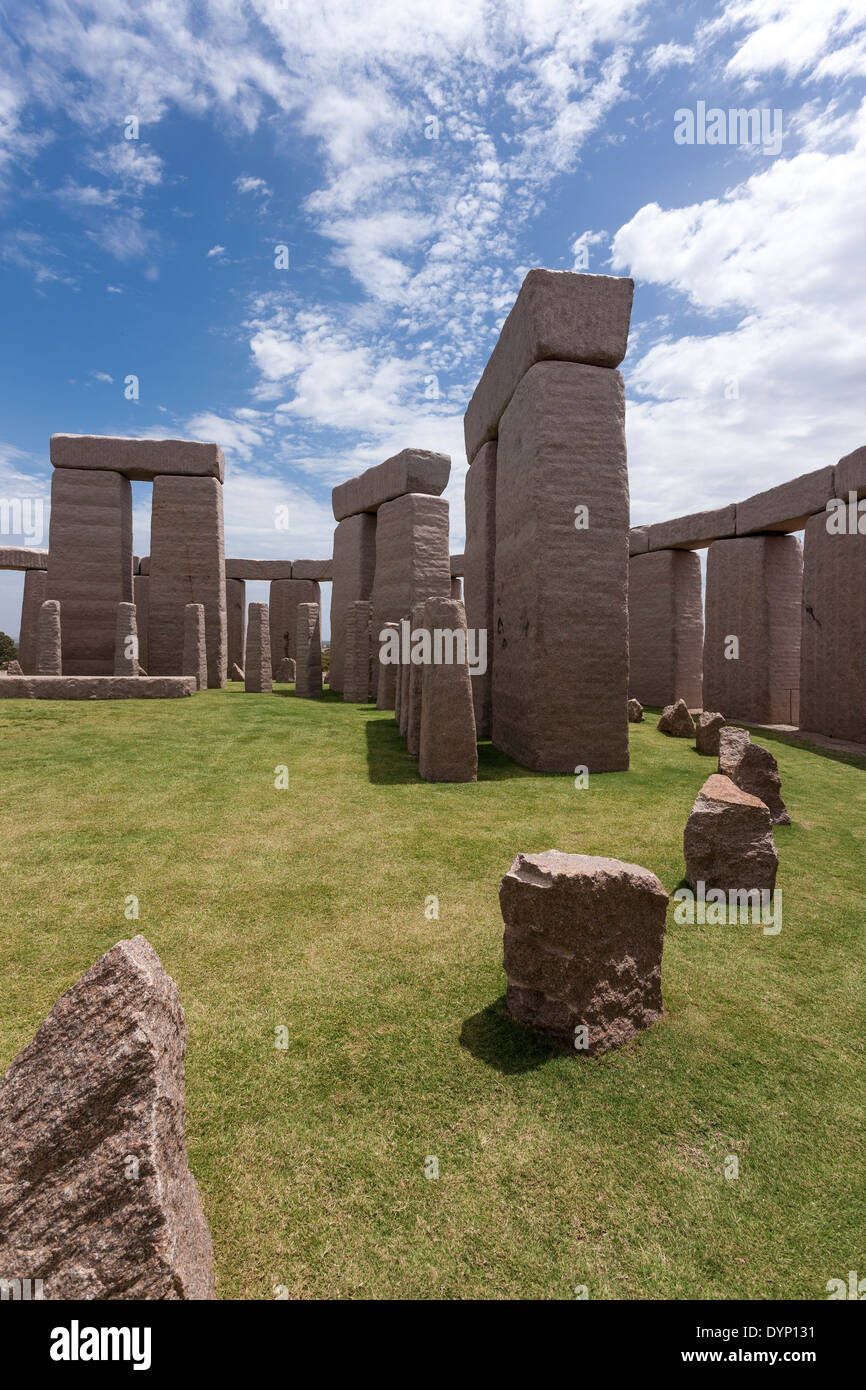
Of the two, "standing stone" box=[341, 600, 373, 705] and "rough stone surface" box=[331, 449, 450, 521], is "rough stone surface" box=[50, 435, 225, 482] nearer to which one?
"rough stone surface" box=[331, 449, 450, 521]

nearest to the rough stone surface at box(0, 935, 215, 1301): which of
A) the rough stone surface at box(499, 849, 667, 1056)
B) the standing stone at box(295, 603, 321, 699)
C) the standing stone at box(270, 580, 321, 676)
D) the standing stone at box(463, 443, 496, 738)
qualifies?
the rough stone surface at box(499, 849, 667, 1056)

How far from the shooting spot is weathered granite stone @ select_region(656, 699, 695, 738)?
9000 millimetres

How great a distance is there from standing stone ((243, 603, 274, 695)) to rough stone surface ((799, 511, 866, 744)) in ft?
31.5

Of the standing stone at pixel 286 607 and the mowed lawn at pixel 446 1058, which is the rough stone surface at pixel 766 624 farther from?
the standing stone at pixel 286 607

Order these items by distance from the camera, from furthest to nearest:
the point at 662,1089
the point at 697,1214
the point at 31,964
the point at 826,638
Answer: the point at 826,638 < the point at 31,964 < the point at 662,1089 < the point at 697,1214

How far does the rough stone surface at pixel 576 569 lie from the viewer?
6438 mm

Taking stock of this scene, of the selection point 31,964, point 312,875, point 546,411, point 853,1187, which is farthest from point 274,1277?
point 546,411

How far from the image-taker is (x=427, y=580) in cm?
1113

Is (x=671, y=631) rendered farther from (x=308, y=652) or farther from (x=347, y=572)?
(x=308, y=652)

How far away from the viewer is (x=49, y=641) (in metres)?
11.2

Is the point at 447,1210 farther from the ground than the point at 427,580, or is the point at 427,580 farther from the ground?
the point at 427,580

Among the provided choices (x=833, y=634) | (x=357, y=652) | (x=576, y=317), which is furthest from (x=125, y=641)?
(x=833, y=634)

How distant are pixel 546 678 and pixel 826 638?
557 centimetres

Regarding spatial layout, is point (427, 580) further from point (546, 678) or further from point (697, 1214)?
point (697, 1214)
